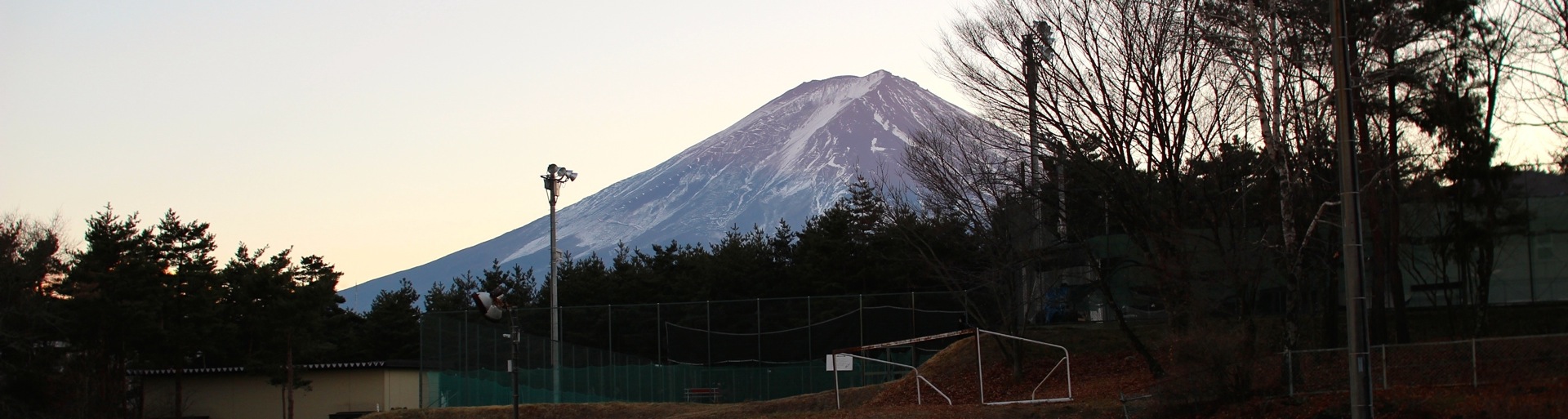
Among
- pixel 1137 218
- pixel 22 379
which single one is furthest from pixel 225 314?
pixel 1137 218

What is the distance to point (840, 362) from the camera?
23891mm

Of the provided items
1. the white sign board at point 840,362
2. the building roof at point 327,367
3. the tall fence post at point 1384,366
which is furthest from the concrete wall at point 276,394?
the tall fence post at point 1384,366

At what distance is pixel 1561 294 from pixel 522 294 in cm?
5340

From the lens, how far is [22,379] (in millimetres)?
39969

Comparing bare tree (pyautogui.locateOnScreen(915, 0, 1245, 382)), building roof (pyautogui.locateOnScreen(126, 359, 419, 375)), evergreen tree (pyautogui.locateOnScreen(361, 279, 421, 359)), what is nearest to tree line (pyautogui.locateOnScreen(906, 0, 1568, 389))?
bare tree (pyautogui.locateOnScreen(915, 0, 1245, 382))

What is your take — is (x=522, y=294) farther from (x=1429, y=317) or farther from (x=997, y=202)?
(x=1429, y=317)

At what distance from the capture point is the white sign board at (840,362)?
23.5m

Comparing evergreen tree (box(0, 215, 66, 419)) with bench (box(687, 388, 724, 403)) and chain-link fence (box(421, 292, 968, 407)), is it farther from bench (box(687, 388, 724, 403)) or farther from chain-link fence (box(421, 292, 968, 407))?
bench (box(687, 388, 724, 403))

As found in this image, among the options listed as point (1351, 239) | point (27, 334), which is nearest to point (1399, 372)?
point (1351, 239)

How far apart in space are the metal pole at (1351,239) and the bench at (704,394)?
24.3 meters

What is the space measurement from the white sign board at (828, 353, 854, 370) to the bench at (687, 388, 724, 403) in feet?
38.2

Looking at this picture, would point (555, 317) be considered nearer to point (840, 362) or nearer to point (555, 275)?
point (555, 275)

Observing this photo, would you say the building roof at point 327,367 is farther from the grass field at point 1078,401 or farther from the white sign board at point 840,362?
the white sign board at point 840,362

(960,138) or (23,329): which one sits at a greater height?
(960,138)
